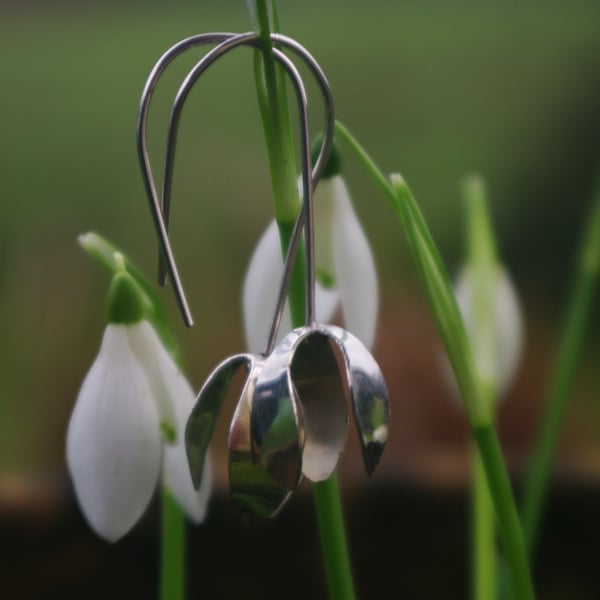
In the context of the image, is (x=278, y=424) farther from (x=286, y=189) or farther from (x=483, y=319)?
(x=483, y=319)

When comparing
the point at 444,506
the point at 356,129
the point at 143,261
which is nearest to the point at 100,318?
the point at 143,261

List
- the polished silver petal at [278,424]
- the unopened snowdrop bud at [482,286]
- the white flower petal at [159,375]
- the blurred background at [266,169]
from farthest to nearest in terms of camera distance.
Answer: the blurred background at [266,169] < the unopened snowdrop bud at [482,286] < the white flower petal at [159,375] < the polished silver petal at [278,424]

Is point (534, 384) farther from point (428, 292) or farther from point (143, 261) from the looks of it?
point (428, 292)

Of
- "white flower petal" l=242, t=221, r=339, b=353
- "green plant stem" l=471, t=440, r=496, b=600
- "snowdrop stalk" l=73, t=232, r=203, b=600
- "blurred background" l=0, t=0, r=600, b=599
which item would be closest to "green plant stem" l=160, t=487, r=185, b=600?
"snowdrop stalk" l=73, t=232, r=203, b=600

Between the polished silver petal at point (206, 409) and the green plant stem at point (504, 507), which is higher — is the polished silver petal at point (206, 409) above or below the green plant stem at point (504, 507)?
above

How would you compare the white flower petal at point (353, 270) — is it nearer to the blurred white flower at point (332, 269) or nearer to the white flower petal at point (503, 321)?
the blurred white flower at point (332, 269)

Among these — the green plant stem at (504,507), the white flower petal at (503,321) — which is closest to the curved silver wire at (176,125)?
the green plant stem at (504,507)
